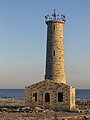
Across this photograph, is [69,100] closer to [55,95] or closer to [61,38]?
[55,95]

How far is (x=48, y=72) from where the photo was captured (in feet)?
158

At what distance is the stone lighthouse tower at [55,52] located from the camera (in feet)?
157

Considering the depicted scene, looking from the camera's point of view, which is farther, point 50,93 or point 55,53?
point 55,53

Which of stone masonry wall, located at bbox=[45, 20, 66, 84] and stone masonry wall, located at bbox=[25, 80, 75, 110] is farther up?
stone masonry wall, located at bbox=[45, 20, 66, 84]

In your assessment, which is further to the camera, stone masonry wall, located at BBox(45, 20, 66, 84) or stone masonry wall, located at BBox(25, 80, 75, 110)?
stone masonry wall, located at BBox(45, 20, 66, 84)

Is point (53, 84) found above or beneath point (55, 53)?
beneath

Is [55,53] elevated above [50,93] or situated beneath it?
elevated above

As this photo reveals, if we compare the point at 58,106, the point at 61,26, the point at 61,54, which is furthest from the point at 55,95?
the point at 61,26

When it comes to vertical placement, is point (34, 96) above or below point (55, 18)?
below

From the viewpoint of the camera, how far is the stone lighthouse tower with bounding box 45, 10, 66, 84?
47844 millimetres

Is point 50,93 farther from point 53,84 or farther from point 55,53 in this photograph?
point 55,53

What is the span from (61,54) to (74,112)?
852 cm

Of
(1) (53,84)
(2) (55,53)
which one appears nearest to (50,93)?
(1) (53,84)

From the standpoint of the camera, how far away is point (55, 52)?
158 feet
